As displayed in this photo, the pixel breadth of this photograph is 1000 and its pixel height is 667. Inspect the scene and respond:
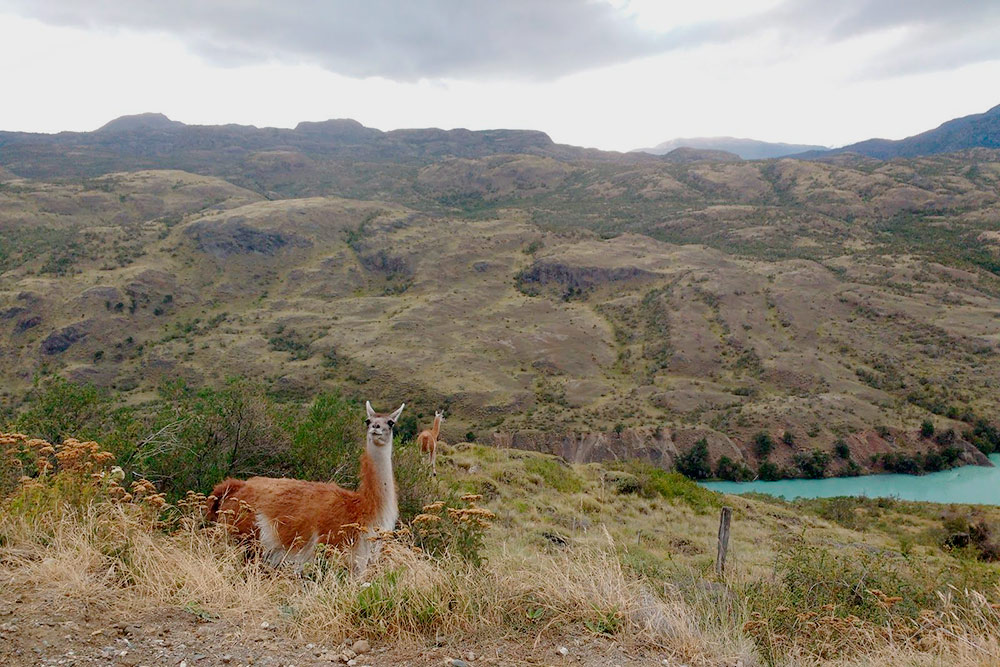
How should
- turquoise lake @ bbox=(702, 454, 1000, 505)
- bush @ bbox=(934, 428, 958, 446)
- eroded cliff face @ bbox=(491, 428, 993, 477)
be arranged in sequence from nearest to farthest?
turquoise lake @ bbox=(702, 454, 1000, 505) → eroded cliff face @ bbox=(491, 428, 993, 477) → bush @ bbox=(934, 428, 958, 446)

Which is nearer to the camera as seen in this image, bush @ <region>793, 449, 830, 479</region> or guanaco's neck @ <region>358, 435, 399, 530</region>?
guanaco's neck @ <region>358, 435, 399, 530</region>

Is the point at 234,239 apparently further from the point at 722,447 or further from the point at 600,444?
the point at 722,447

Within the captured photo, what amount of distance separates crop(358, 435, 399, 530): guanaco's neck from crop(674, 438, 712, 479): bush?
48.1 m

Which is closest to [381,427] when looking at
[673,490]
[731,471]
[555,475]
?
[555,475]

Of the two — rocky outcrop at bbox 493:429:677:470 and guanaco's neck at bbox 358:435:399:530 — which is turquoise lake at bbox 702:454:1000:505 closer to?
rocky outcrop at bbox 493:429:677:470

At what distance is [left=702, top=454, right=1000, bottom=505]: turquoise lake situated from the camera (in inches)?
1832

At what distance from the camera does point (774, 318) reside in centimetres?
7450

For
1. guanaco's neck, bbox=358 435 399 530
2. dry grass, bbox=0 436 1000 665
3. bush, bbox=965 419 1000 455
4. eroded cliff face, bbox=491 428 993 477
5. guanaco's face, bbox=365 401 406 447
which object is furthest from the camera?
bush, bbox=965 419 1000 455

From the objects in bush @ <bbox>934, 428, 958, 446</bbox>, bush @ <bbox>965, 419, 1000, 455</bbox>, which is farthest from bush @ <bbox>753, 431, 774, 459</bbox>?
bush @ <bbox>965, 419, 1000, 455</bbox>

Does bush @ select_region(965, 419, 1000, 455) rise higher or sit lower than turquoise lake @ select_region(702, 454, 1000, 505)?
higher

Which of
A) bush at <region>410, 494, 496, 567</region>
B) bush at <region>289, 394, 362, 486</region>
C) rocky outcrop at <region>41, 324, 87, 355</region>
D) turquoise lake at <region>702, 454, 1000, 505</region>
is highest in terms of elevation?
bush at <region>410, 494, 496, 567</region>

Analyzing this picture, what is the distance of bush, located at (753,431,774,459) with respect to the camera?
5222 centimetres

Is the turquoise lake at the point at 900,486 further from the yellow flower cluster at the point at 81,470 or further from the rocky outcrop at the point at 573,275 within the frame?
the rocky outcrop at the point at 573,275

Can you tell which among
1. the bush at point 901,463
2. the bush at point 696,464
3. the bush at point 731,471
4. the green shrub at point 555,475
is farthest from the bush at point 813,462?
the green shrub at point 555,475
